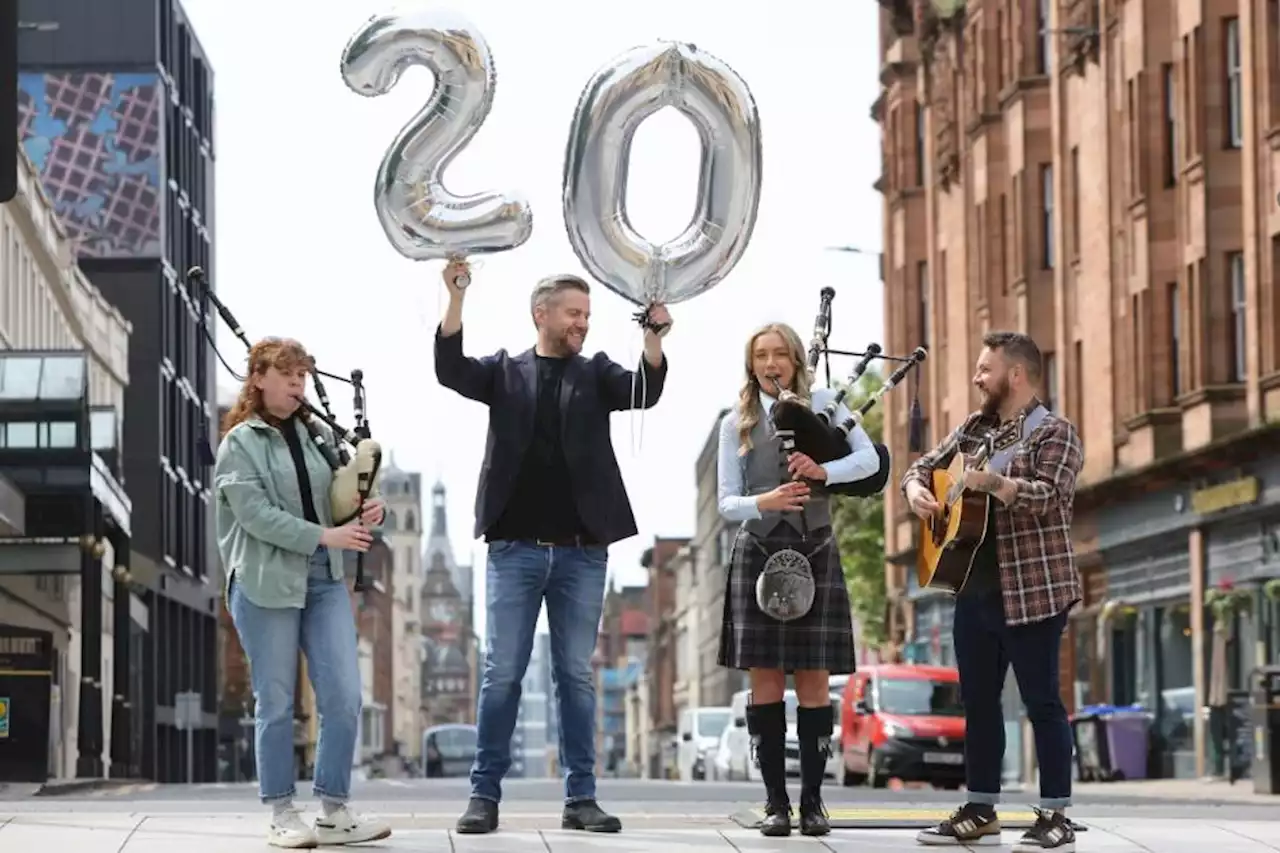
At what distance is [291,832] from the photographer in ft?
34.3

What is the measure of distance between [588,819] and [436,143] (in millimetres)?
2762

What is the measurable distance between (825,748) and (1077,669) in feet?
124

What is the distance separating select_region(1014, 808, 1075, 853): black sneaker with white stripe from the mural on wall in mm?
79222

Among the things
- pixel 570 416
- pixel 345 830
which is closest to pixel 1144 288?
pixel 570 416

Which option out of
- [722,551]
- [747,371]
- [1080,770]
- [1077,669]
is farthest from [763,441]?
[722,551]

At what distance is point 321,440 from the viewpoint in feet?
35.9

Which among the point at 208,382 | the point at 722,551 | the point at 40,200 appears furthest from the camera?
the point at 722,551

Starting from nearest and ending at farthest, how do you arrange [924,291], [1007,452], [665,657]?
[1007,452]
[924,291]
[665,657]

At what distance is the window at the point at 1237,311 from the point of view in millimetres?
40094

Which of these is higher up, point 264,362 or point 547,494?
point 264,362

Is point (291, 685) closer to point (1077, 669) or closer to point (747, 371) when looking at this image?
point (747, 371)

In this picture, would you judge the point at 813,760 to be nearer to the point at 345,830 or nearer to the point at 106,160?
the point at 345,830

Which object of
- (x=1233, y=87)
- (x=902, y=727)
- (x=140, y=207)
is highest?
(x=140, y=207)

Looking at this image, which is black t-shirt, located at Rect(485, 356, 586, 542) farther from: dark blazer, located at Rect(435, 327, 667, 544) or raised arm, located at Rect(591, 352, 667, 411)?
raised arm, located at Rect(591, 352, 667, 411)
